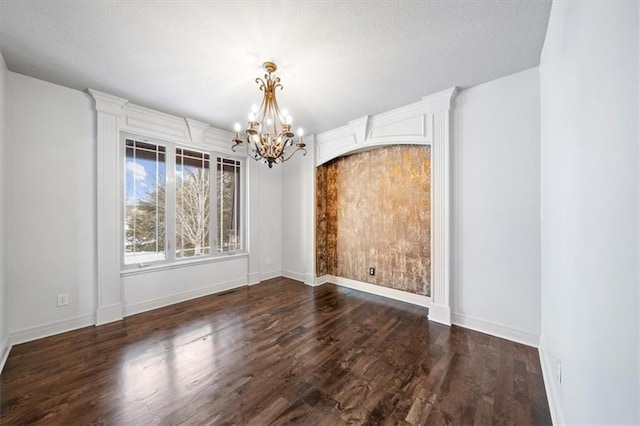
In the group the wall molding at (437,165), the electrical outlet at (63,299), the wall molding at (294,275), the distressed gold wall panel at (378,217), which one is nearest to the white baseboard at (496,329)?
the wall molding at (437,165)

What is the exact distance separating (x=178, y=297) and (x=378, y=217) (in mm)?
3428

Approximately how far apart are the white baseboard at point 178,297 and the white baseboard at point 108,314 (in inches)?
3.9

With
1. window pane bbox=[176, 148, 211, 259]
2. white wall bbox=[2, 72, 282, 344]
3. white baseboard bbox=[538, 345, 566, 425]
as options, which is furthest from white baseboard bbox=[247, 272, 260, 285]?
white baseboard bbox=[538, 345, 566, 425]

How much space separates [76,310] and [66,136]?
6.87ft

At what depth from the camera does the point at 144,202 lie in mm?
3643

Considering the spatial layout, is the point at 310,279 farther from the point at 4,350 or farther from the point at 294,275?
the point at 4,350

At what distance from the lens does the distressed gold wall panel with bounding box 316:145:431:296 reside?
370cm

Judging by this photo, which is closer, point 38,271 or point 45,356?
point 45,356

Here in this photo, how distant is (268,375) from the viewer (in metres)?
2.10

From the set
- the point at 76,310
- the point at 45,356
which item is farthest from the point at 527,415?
the point at 76,310

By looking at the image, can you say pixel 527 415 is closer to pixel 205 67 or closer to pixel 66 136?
pixel 205 67

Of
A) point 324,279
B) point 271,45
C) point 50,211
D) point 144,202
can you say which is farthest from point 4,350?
point 324,279

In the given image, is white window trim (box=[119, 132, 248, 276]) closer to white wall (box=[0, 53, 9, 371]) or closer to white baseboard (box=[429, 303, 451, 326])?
white wall (box=[0, 53, 9, 371])

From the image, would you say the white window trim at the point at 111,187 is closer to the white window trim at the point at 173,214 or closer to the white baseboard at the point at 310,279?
the white window trim at the point at 173,214
